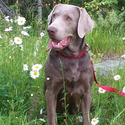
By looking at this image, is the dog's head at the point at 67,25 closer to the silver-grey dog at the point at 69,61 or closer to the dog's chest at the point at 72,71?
the silver-grey dog at the point at 69,61

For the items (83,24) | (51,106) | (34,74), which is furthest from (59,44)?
(51,106)

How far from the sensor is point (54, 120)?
284cm

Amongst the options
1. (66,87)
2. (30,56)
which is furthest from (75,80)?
(30,56)

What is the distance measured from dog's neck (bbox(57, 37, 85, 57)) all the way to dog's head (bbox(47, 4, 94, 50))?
6 centimetres

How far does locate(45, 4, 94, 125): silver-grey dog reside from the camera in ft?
8.82

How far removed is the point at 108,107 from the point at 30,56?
1192 millimetres

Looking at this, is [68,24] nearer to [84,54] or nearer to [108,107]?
[84,54]

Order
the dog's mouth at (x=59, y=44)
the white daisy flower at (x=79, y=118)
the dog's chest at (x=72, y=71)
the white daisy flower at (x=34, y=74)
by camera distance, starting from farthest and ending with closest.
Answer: the white daisy flower at (x=79, y=118) < the white daisy flower at (x=34, y=74) < the dog's chest at (x=72, y=71) < the dog's mouth at (x=59, y=44)

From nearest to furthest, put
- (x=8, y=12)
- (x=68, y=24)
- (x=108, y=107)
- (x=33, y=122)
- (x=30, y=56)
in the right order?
1. (x=68, y=24)
2. (x=33, y=122)
3. (x=108, y=107)
4. (x=30, y=56)
5. (x=8, y=12)

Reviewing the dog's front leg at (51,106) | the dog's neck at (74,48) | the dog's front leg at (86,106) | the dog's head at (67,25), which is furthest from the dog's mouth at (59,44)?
the dog's front leg at (86,106)

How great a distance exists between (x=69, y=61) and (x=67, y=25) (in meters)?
0.38

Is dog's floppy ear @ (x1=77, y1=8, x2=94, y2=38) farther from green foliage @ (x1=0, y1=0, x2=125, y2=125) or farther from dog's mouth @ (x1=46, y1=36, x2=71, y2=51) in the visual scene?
green foliage @ (x1=0, y1=0, x2=125, y2=125)

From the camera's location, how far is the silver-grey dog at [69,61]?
269 cm

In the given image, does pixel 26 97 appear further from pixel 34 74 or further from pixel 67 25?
pixel 67 25
